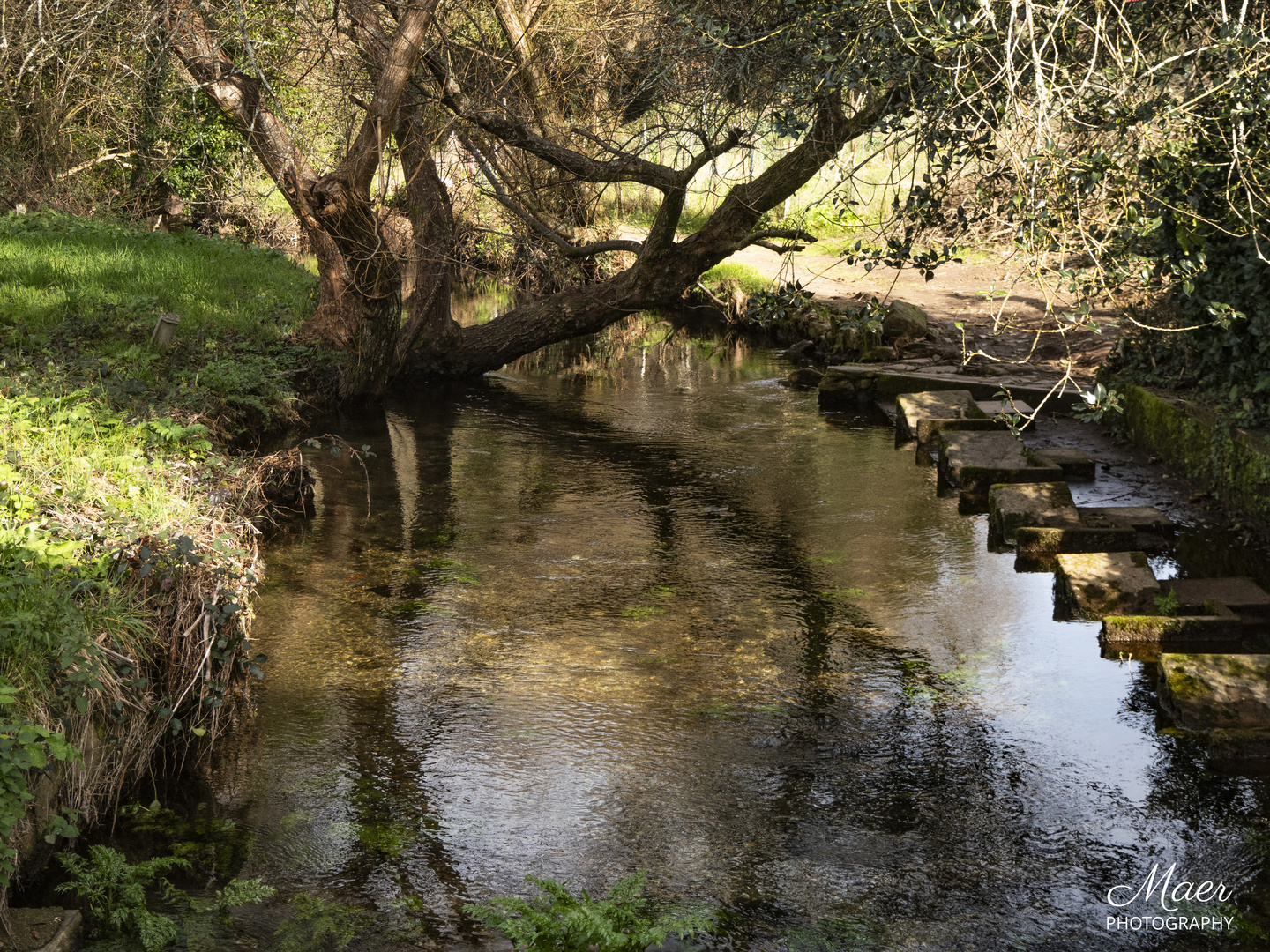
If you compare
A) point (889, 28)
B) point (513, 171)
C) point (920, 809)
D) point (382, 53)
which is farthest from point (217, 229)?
point (920, 809)

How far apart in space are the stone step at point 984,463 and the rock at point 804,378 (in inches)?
161

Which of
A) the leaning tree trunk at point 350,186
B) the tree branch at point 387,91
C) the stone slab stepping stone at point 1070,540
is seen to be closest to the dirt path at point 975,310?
the stone slab stepping stone at point 1070,540

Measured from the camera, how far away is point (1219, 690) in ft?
15.8

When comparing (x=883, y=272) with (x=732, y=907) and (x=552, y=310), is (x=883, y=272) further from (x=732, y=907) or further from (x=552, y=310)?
(x=732, y=907)

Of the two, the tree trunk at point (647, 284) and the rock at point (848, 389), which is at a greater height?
Answer: the tree trunk at point (647, 284)

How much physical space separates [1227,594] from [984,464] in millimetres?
2852

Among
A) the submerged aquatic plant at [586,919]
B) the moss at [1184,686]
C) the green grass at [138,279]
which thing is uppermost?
the green grass at [138,279]

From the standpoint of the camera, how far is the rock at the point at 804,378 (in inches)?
531

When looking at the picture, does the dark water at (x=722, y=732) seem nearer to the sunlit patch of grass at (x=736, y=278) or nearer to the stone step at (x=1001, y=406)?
the stone step at (x=1001, y=406)

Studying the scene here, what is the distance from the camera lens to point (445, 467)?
9664mm

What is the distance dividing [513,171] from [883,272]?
28.7ft

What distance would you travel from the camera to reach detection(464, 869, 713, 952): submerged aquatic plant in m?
3.49

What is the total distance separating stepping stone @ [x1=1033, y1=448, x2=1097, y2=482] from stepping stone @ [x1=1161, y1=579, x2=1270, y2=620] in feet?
8.09

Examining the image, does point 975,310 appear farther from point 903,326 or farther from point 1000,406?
point 1000,406
